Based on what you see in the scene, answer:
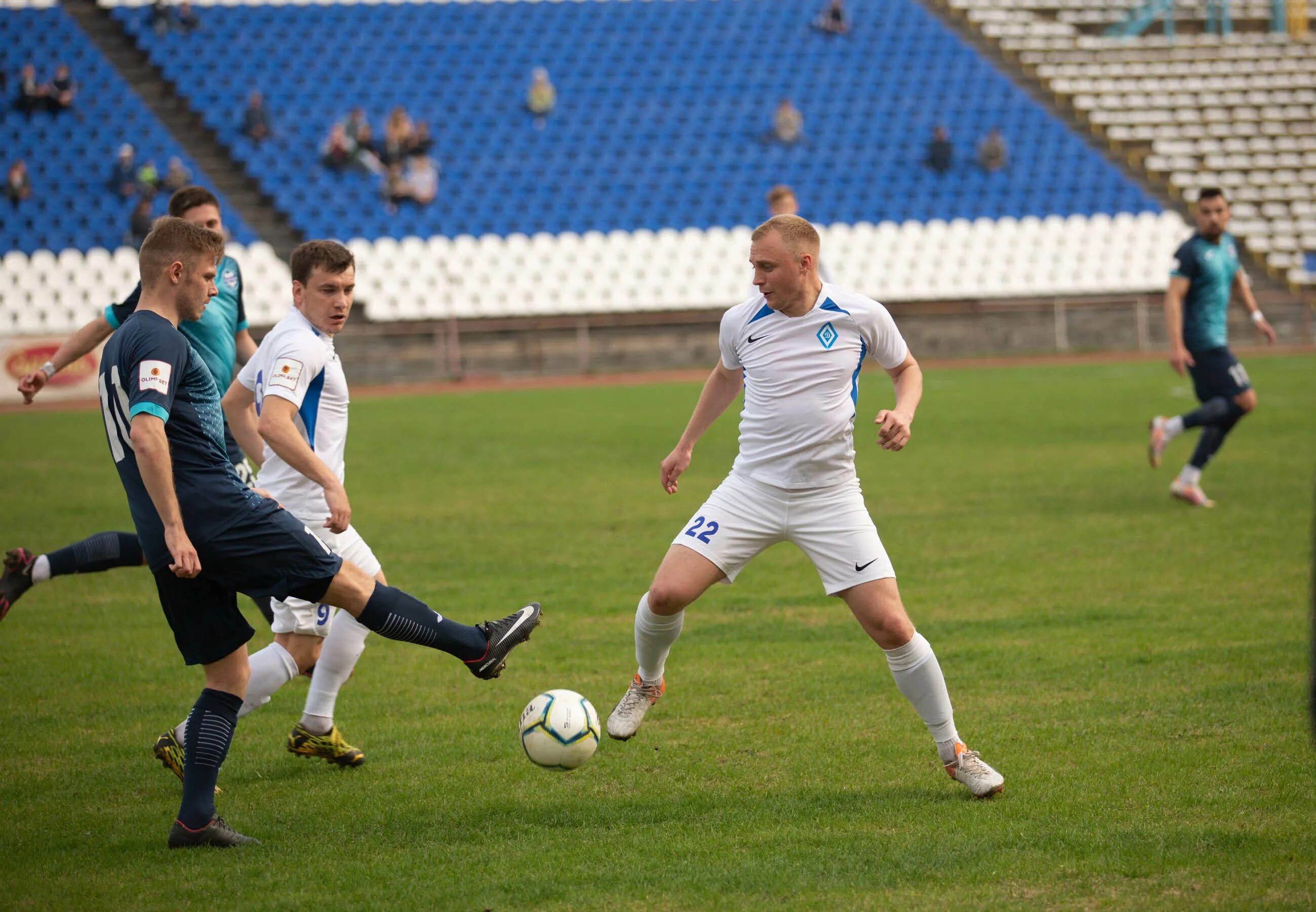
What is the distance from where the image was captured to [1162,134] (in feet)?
101

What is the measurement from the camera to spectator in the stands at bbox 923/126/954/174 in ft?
95.7

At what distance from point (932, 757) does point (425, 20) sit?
2857 centimetres

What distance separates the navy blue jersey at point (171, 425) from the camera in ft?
13.8

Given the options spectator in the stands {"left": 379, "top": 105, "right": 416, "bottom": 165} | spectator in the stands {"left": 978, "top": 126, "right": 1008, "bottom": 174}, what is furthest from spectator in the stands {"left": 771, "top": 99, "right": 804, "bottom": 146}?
spectator in the stands {"left": 379, "top": 105, "right": 416, "bottom": 165}

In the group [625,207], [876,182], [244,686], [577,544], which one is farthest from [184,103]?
[244,686]

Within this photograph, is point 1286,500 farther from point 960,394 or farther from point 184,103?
point 184,103

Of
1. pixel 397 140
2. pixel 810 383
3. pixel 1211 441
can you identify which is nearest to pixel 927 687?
pixel 810 383

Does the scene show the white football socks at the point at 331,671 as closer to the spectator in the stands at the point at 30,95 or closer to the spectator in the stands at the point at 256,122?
the spectator in the stands at the point at 256,122

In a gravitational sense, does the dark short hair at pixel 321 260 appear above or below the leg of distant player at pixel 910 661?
above

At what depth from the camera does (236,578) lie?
4.42m

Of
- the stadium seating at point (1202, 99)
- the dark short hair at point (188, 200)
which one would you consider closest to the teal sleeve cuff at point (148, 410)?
the dark short hair at point (188, 200)

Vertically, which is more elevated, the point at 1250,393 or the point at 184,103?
the point at 184,103

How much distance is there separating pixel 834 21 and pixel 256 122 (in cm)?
1370

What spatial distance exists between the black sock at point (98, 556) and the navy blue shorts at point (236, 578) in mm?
2048
